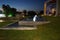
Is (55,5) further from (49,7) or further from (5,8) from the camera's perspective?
(5,8)

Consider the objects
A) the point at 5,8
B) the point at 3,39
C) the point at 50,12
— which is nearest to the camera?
the point at 3,39

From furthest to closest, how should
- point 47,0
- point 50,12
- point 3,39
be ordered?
point 47,0 → point 50,12 → point 3,39

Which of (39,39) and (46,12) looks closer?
(39,39)

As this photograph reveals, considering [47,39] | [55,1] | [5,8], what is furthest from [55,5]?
[47,39]

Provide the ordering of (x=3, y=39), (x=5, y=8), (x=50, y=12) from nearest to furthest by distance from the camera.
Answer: (x=3, y=39), (x=5, y=8), (x=50, y=12)

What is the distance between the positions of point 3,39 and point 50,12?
60.9 meters

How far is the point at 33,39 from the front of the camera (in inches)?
362

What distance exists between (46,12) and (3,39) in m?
62.7

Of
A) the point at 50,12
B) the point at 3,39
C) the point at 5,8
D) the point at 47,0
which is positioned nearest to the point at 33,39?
the point at 3,39

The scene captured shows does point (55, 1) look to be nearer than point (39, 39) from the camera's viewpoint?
No

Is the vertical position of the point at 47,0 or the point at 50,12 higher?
the point at 47,0

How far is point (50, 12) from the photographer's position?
69188 mm

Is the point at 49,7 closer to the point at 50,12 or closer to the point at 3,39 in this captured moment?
the point at 50,12

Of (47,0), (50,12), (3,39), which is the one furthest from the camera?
(47,0)
